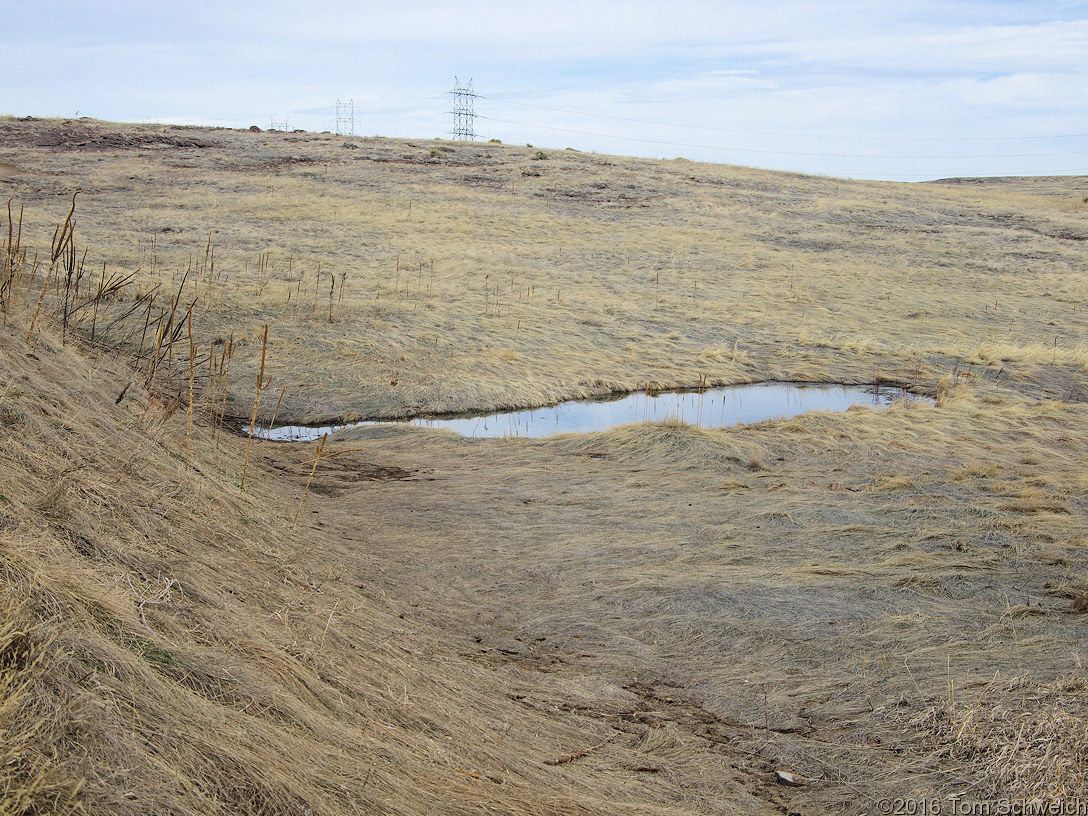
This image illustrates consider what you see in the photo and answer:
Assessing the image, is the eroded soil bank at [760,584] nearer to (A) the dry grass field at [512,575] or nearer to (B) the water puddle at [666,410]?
(A) the dry grass field at [512,575]

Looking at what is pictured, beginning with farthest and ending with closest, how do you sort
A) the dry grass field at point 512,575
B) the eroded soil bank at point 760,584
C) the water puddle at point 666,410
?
the water puddle at point 666,410
the eroded soil bank at point 760,584
the dry grass field at point 512,575

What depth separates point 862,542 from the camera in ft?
25.9

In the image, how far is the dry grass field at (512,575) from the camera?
11.0 feet

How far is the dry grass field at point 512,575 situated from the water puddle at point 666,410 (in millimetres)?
527

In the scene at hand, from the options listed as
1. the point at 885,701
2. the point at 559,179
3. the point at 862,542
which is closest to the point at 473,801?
the point at 885,701

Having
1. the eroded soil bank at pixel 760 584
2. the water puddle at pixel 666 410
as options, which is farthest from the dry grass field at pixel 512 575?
the water puddle at pixel 666 410

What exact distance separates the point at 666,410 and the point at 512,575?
27.7 ft

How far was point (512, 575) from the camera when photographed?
7250 millimetres

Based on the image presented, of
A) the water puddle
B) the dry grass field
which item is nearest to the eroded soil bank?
the dry grass field

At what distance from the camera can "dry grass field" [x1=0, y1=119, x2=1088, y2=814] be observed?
11.0ft

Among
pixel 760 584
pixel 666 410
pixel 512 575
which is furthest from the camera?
pixel 666 410

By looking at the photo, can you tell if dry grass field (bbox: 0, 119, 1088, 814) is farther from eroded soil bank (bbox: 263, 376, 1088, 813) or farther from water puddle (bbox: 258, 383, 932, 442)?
water puddle (bbox: 258, 383, 932, 442)

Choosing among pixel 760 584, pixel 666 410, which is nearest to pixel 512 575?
pixel 760 584

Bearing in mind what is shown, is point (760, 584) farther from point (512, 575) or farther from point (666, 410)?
point (666, 410)
